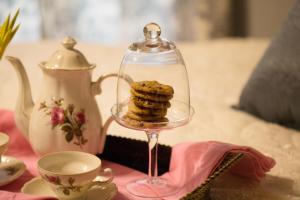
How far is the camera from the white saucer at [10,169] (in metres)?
0.84

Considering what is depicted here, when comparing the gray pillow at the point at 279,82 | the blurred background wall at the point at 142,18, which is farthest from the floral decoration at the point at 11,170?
the blurred background wall at the point at 142,18

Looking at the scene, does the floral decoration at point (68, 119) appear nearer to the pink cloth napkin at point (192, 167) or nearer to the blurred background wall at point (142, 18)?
the pink cloth napkin at point (192, 167)

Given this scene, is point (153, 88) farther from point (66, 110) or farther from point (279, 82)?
point (279, 82)

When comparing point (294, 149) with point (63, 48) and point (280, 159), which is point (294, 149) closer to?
point (280, 159)

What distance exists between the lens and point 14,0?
290cm

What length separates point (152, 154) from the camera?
0.89m

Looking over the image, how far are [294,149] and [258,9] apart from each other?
74.8 inches

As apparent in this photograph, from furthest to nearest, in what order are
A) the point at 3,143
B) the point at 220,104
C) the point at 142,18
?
the point at 142,18 < the point at 220,104 < the point at 3,143

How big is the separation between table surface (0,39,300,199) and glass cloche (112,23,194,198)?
124 mm

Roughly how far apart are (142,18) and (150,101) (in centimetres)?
218

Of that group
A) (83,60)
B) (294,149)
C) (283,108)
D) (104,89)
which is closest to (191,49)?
(104,89)

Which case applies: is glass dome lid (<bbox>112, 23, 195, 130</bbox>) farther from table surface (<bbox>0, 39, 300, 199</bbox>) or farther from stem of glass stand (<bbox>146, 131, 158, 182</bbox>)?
table surface (<bbox>0, 39, 300, 199</bbox>)

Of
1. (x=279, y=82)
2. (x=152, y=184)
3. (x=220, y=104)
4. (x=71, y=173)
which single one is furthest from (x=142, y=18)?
(x=71, y=173)

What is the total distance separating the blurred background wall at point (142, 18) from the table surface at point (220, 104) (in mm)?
709
